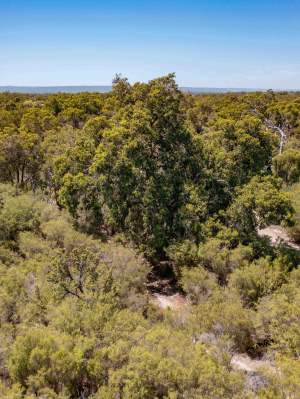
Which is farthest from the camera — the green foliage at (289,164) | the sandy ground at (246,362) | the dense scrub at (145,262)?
the green foliage at (289,164)

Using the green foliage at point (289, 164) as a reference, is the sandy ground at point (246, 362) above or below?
below

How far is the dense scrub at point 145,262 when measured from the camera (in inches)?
459

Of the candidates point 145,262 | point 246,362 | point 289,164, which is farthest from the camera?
point 289,164

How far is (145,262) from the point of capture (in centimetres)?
2189

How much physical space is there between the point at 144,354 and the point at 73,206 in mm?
14061

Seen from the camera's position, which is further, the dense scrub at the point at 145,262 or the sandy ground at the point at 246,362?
the sandy ground at the point at 246,362

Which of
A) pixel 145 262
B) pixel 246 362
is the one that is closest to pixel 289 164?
pixel 145 262

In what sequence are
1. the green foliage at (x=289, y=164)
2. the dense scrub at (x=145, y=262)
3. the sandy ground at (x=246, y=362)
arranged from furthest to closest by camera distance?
the green foliage at (x=289, y=164), the sandy ground at (x=246, y=362), the dense scrub at (x=145, y=262)

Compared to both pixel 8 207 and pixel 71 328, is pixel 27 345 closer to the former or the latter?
pixel 71 328

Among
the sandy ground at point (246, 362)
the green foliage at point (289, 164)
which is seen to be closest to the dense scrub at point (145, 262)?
the sandy ground at point (246, 362)

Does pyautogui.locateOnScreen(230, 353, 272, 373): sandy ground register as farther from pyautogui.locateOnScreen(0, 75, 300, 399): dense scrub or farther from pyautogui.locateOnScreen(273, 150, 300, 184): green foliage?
pyautogui.locateOnScreen(273, 150, 300, 184): green foliage

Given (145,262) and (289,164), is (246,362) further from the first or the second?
(289,164)

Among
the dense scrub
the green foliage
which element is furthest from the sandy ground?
the green foliage

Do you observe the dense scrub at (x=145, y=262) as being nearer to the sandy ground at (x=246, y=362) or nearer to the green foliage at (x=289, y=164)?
the sandy ground at (x=246, y=362)
